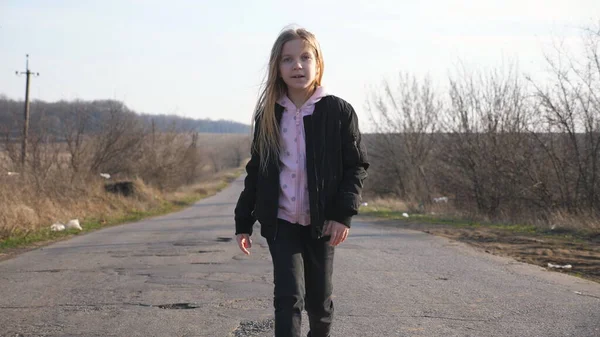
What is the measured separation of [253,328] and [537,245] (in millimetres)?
7221

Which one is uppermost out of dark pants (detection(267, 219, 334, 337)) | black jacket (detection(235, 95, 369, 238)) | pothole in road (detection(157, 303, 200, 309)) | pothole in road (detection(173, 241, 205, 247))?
black jacket (detection(235, 95, 369, 238))

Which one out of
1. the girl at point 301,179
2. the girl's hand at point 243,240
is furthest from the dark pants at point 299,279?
the girl's hand at point 243,240

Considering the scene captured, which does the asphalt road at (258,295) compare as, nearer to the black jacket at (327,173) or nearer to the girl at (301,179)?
the girl at (301,179)

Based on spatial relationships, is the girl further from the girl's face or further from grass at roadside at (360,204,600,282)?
grass at roadside at (360,204,600,282)

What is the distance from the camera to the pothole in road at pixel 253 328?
4.77 meters

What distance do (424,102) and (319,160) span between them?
2656cm

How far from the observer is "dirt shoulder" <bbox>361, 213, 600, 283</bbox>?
861 centimetres

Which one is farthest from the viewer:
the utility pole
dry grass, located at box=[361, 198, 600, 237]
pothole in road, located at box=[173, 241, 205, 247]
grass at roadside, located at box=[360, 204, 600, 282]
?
the utility pole

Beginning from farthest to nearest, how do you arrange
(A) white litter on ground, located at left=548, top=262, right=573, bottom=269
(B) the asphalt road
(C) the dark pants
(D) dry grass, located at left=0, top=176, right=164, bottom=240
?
1. (D) dry grass, located at left=0, top=176, right=164, bottom=240
2. (A) white litter on ground, located at left=548, top=262, right=573, bottom=269
3. (B) the asphalt road
4. (C) the dark pants

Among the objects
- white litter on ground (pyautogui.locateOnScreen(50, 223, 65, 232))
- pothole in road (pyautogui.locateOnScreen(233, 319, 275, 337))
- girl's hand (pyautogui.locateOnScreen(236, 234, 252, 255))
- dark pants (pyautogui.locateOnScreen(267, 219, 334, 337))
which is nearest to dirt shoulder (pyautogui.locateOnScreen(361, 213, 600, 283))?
pothole in road (pyautogui.locateOnScreen(233, 319, 275, 337))

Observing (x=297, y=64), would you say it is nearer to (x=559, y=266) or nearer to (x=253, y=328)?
(x=253, y=328)

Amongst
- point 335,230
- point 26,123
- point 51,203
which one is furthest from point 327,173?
point 26,123

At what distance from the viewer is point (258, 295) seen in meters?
6.26

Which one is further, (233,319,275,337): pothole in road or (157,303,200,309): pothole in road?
(157,303,200,309): pothole in road
